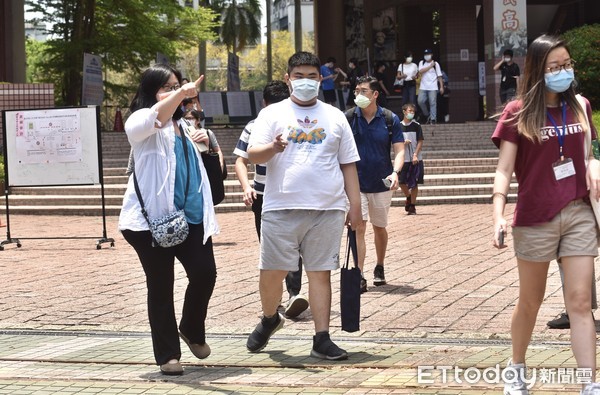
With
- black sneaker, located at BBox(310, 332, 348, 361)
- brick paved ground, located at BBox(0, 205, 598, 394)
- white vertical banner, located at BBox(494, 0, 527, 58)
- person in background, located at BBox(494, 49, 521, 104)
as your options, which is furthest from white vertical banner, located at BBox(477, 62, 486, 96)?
black sneaker, located at BBox(310, 332, 348, 361)

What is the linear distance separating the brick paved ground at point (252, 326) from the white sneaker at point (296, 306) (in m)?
0.07

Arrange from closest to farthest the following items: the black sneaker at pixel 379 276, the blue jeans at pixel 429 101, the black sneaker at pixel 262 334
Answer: the black sneaker at pixel 262 334 → the black sneaker at pixel 379 276 → the blue jeans at pixel 429 101

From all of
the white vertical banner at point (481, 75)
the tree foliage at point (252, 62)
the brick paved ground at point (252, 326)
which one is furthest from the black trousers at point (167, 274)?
the tree foliage at point (252, 62)

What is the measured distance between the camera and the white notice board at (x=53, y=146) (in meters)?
15.0

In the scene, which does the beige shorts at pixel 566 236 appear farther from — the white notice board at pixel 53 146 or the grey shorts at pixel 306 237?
the white notice board at pixel 53 146

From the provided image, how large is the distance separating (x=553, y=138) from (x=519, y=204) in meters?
0.36

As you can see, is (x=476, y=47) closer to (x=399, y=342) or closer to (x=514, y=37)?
(x=514, y=37)

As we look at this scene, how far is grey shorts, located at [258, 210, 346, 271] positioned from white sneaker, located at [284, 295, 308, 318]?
159 cm

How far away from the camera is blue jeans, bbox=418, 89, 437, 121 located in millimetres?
27625

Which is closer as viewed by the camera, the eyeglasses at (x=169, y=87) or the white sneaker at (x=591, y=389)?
the white sneaker at (x=591, y=389)

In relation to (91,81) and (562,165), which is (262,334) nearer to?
(562,165)

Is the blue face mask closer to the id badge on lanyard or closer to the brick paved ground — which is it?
the id badge on lanyard

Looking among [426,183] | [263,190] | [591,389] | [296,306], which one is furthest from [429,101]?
[591,389]

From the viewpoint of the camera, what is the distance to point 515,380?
5859 mm
